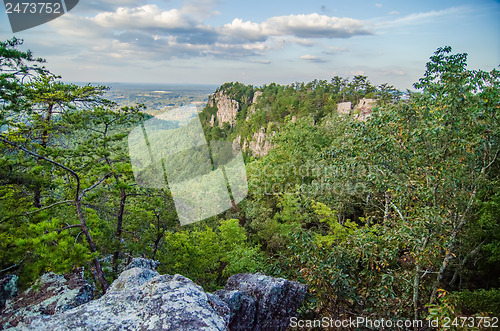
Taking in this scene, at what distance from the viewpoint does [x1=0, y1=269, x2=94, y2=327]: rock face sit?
15.1 ft

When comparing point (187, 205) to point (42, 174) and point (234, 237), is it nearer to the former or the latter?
point (234, 237)

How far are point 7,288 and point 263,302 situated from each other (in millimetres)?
5449

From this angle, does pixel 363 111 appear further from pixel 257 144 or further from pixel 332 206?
pixel 257 144

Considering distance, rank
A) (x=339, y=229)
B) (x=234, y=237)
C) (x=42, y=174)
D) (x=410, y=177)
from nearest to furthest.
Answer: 1. (x=410, y=177)
2. (x=42, y=174)
3. (x=339, y=229)
4. (x=234, y=237)

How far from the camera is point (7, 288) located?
575 centimetres

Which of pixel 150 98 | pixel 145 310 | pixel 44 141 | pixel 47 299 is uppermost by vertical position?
pixel 150 98

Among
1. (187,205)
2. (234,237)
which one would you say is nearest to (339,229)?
(234,237)

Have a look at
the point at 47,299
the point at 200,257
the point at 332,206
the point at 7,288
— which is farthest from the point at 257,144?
the point at 47,299

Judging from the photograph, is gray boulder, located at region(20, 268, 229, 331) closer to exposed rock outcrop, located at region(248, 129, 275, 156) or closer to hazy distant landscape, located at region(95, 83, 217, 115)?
hazy distant landscape, located at region(95, 83, 217, 115)

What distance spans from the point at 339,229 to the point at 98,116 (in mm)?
10318

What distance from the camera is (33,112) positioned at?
10391 mm

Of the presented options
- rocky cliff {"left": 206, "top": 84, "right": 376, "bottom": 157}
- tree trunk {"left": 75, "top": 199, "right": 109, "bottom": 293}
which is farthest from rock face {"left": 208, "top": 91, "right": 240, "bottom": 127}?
tree trunk {"left": 75, "top": 199, "right": 109, "bottom": 293}

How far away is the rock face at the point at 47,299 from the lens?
459 centimetres

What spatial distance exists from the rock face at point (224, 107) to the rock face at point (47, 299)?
3573 inches
